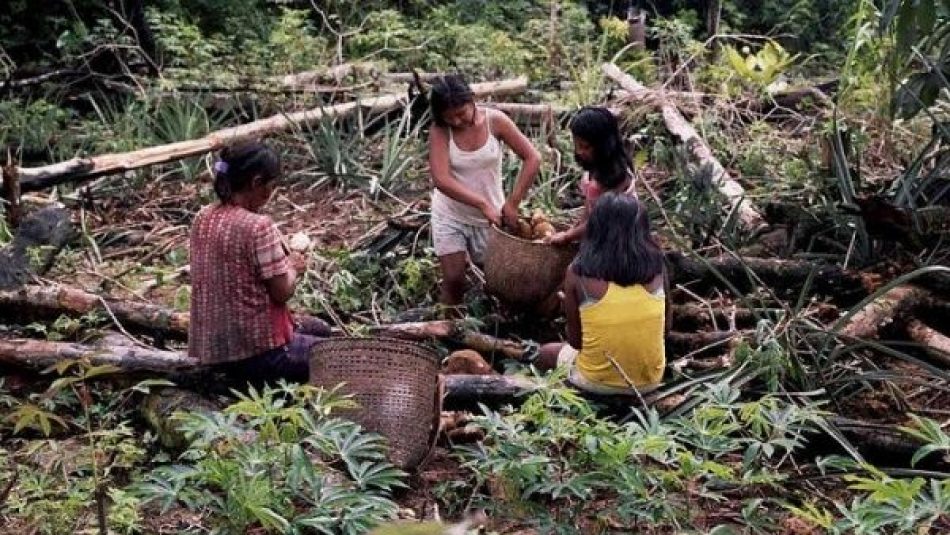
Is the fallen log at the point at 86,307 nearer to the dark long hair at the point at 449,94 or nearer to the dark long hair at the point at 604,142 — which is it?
the dark long hair at the point at 449,94

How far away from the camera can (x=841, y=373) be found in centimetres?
451

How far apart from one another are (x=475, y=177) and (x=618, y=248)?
1566 millimetres

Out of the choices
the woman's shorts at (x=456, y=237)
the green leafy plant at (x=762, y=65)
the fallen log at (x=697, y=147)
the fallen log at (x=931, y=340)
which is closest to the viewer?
the fallen log at (x=931, y=340)

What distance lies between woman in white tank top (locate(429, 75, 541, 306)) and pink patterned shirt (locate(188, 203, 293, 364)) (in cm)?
143

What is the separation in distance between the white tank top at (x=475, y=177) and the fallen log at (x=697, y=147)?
1.32 metres

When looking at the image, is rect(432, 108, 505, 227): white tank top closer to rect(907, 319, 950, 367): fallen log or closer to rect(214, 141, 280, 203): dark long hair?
rect(214, 141, 280, 203): dark long hair

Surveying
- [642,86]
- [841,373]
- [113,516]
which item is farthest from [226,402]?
[642,86]

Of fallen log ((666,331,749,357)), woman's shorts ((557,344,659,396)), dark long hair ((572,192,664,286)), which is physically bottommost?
fallen log ((666,331,749,357))

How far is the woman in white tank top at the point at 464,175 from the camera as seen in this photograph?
559 cm

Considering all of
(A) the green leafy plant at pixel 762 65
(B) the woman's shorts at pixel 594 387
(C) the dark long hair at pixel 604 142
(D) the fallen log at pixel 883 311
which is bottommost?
(B) the woman's shorts at pixel 594 387

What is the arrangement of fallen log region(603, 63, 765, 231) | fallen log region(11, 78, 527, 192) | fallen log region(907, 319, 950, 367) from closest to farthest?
fallen log region(907, 319, 950, 367)
fallen log region(603, 63, 765, 231)
fallen log region(11, 78, 527, 192)

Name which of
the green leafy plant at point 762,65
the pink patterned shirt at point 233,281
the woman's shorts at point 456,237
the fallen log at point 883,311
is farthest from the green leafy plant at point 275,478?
the green leafy plant at point 762,65

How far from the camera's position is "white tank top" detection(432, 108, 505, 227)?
18.7 feet

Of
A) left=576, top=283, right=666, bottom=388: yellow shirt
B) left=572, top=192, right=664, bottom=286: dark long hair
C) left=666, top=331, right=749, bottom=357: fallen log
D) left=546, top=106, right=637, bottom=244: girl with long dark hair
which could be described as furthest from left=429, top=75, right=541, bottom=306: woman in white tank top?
left=576, top=283, right=666, bottom=388: yellow shirt
